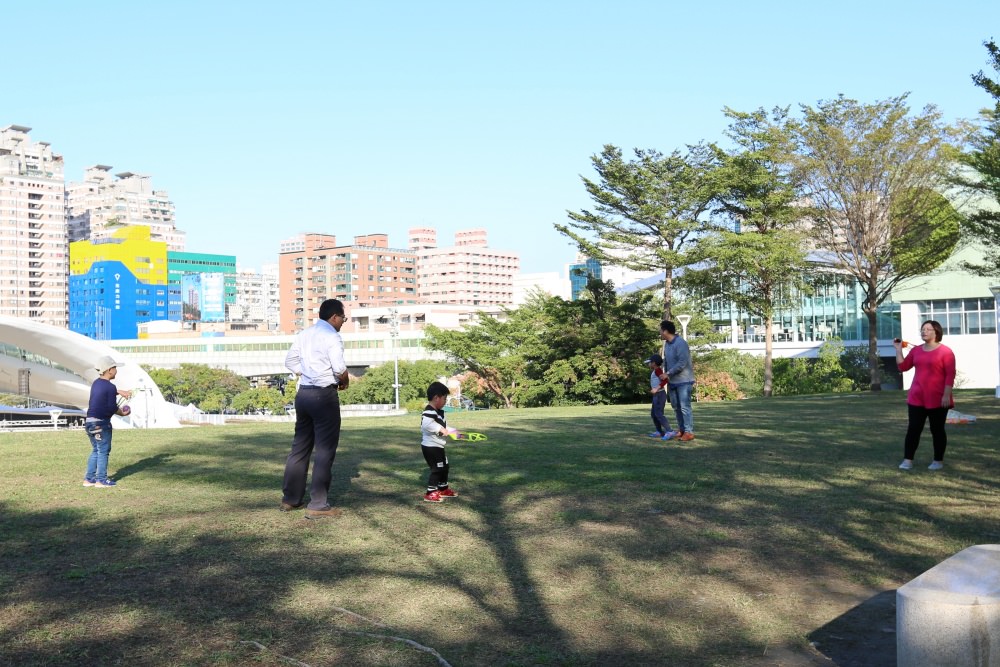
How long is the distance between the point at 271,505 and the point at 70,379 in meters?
47.3

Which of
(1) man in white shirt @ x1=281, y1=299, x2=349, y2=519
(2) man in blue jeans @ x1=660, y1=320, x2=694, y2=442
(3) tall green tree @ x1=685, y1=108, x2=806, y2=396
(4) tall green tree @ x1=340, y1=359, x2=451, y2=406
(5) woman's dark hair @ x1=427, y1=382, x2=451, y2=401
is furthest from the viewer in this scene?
(4) tall green tree @ x1=340, y1=359, x2=451, y2=406

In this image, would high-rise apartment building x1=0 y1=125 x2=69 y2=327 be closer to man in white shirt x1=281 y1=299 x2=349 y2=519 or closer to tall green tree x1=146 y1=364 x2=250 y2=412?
tall green tree x1=146 y1=364 x2=250 y2=412

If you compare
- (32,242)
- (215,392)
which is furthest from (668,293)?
(32,242)

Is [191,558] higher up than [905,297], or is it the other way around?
[905,297]

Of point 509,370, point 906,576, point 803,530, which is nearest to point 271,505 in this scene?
point 803,530

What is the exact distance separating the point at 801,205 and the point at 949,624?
120 feet

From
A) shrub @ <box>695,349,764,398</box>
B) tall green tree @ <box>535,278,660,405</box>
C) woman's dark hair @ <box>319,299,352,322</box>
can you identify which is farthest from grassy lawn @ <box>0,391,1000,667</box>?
shrub @ <box>695,349,764,398</box>

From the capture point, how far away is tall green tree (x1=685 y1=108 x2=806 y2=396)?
37.6 m

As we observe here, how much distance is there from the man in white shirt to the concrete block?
4.42 metres

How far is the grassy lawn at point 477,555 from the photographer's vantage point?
4.39 metres

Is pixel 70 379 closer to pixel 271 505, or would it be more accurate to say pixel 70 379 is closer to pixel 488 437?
pixel 488 437

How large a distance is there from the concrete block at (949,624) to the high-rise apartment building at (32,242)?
637ft

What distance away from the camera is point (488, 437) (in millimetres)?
12945

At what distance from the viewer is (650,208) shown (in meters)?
41.4
